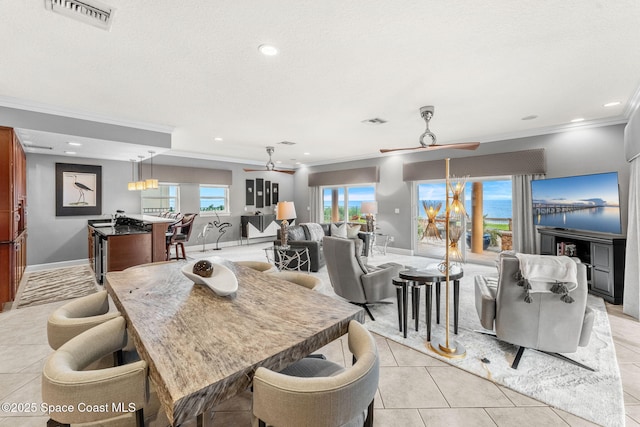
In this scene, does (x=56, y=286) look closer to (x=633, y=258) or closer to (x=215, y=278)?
(x=215, y=278)

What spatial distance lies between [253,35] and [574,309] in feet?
10.5

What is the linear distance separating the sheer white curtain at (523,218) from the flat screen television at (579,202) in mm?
225

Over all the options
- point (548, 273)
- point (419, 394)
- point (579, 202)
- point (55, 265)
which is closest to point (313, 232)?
point (419, 394)

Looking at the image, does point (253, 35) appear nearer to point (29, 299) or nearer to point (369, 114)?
point (369, 114)

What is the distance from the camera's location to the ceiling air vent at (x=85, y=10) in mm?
1824

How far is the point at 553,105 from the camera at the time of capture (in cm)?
376

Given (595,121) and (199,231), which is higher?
(595,121)

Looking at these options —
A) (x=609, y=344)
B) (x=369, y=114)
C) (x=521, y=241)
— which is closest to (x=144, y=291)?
(x=369, y=114)

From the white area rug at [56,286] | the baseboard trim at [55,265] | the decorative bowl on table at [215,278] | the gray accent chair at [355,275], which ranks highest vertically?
the decorative bowl on table at [215,278]

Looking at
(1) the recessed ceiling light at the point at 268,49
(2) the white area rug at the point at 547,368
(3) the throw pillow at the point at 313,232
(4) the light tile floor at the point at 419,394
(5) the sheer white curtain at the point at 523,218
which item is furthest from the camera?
(3) the throw pillow at the point at 313,232

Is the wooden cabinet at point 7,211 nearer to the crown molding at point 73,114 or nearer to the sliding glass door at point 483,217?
the crown molding at point 73,114

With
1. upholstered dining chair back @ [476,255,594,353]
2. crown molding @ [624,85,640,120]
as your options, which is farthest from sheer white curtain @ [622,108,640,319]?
upholstered dining chair back @ [476,255,594,353]

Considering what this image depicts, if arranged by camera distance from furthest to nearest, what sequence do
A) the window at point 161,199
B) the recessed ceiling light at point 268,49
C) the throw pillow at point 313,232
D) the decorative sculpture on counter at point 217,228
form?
the decorative sculpture on counter at point 217,228, the window at point 161,199, the throw pillow at point 313,232, the recessed ceiling light at point 268,49

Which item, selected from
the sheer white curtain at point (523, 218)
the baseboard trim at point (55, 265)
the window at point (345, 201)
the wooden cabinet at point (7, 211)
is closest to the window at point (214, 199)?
the baseboard trim at point (55, 265)
